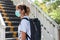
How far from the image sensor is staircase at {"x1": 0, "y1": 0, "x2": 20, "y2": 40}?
9.34m

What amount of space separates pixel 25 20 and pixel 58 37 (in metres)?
5.11

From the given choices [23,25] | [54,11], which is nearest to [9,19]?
[54,11]

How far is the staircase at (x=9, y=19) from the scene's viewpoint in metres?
9.34

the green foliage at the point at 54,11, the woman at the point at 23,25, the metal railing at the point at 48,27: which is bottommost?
the metal railing at the point at 48,27

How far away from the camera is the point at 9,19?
10.5 metres

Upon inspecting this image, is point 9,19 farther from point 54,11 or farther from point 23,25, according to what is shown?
point 23,25

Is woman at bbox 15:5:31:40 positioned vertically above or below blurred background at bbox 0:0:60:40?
above

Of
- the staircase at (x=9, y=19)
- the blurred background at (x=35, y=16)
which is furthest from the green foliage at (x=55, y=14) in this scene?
the staircase at (x=9, y=19)

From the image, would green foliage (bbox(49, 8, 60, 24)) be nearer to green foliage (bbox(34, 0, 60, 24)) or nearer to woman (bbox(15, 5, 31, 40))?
green foliage (bbox(34, 0, 60, 24))

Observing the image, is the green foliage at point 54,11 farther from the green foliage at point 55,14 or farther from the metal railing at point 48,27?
the metal railing at point 48,27

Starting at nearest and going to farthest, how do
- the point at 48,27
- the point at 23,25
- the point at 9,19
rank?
the point at 23,25
the point at 48,27
the point at 9,19

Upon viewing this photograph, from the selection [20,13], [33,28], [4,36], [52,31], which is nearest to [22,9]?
[20,13]

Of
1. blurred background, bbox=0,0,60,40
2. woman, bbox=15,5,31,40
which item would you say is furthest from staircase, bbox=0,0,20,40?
woman, bbox=15,5,31,40

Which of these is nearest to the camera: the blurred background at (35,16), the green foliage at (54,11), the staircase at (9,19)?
the blurred background at (35,16)
